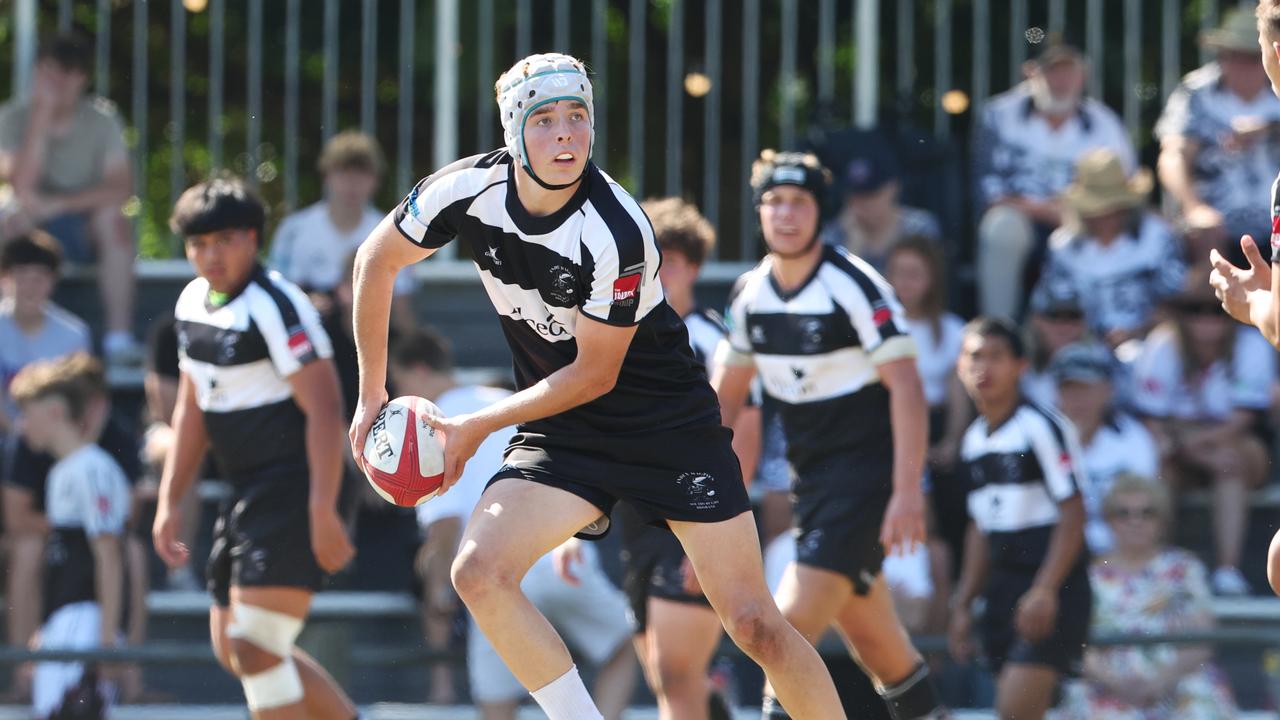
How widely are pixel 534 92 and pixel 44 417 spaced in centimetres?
454

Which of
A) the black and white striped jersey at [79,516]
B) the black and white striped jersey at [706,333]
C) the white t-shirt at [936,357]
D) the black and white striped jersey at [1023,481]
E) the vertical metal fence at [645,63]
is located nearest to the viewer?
the black and white striped jersey at [706,333]

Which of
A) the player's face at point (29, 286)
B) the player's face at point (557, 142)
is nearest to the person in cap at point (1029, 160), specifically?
the player's face at point (29, 286)

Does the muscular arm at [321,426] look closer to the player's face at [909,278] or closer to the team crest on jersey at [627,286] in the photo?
the team crest on jersey at [627,286]

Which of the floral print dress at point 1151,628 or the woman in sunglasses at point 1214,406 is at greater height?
the woman in sunglasses at point 1214,406

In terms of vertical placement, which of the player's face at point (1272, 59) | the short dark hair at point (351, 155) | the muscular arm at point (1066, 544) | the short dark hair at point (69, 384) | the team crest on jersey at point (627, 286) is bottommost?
the muscular arm at point (1066, 544)

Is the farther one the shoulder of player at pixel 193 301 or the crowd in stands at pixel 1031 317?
the crowd in stands at pixel 1031 317

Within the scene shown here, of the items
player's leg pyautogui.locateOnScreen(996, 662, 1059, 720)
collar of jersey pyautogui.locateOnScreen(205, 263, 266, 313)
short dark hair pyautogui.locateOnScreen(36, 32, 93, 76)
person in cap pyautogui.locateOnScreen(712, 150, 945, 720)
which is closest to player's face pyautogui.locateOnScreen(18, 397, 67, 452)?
collar of jersey pyautogui.locateOnScreen(205, 263, 266, 313)

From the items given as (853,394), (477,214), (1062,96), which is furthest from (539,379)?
(1062,96)

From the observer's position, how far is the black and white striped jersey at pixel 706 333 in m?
7.12

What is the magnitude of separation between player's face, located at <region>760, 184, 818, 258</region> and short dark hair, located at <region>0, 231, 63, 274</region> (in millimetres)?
4526

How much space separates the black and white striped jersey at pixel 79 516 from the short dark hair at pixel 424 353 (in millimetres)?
1378

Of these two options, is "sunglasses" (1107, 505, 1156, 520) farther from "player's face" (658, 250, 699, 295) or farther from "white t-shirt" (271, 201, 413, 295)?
"white t-shirt" (271, 201, 413, 295)

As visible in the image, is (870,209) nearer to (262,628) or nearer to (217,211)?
(217,211)

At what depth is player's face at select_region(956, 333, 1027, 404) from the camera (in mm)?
7848
